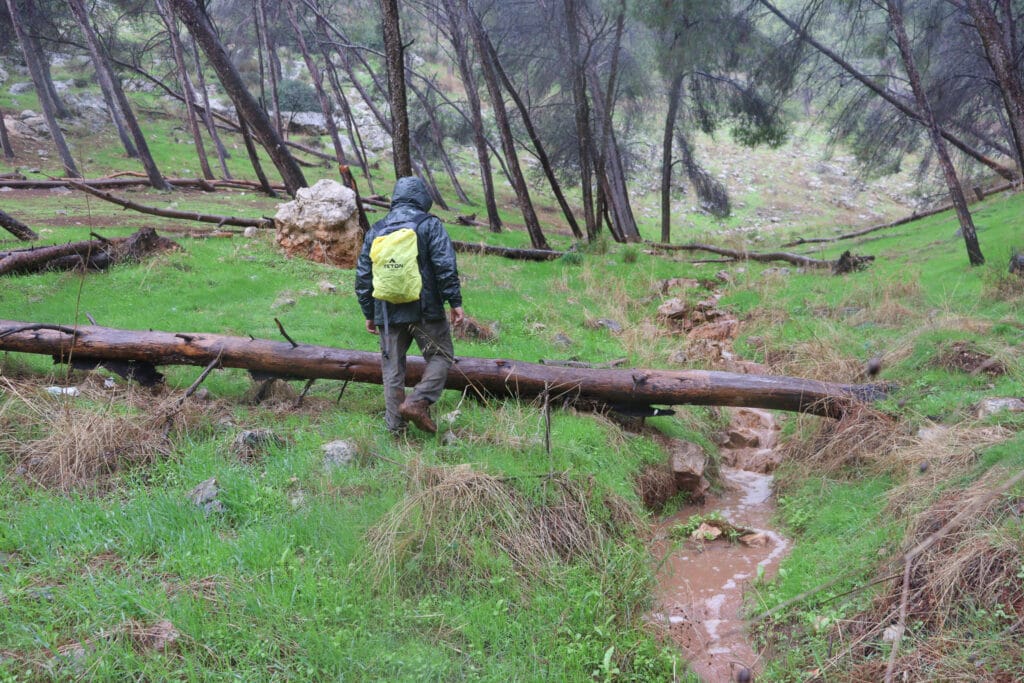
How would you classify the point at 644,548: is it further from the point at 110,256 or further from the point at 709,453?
the point at 110,256

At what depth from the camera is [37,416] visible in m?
5.62

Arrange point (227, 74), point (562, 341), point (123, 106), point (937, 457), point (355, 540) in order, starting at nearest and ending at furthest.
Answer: point (355, 540)
point (937, 457)
point (562, 341)
point (227, 74)
point (123, 106)

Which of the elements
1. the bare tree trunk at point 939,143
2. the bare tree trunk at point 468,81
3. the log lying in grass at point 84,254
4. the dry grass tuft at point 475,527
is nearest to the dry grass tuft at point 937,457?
the dry grass tuft at point 475,527

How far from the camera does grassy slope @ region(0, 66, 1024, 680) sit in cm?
369

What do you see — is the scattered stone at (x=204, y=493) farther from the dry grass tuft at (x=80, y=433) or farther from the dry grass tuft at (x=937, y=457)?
the dry grass tuft at (x=937, y=457)

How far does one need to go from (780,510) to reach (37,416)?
613cm

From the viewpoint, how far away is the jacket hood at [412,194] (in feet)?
18.8

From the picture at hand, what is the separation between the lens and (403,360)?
19.5ft

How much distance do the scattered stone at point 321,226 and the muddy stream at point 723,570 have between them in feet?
23.0

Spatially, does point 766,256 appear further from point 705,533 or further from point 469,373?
point 705,533

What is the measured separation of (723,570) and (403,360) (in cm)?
300

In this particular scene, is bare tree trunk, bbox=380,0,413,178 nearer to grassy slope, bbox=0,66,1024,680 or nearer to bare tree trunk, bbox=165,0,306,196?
grassy slope, bbox=0,66,1024,680

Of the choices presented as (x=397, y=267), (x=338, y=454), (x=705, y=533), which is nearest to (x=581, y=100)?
(x=397, y=267)

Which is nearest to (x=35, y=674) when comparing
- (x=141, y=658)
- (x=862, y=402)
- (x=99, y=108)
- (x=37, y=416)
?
(x=141, y=658)
